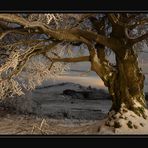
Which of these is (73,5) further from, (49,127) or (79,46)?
(49,127)

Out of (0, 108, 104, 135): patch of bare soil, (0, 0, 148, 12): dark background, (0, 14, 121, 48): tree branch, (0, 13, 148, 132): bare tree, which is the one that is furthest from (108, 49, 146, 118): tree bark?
(0, 0, 148, 12): dark background

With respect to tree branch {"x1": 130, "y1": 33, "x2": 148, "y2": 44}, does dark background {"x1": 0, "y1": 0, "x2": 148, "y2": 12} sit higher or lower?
higher

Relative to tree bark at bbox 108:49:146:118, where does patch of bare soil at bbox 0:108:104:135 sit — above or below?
below

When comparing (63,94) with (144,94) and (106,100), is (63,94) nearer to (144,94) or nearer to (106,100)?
(106,100)

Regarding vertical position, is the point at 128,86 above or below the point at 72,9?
below

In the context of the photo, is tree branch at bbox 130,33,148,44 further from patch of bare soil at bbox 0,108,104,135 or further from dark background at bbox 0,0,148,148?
patch of bare soil at bbox 0,108,104,135

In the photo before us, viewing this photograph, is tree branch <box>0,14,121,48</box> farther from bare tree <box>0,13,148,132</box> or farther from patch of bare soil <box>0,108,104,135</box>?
patch of bare soil <box>0,108,104,135</box>

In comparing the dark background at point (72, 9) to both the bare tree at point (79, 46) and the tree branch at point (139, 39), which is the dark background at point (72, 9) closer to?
the bare tree at point (79, 46)

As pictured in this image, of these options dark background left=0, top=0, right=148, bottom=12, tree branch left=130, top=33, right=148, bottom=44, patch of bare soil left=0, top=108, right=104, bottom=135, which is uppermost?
dark background left=0, top=0, right=148, bottom=12

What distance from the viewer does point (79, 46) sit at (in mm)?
5051

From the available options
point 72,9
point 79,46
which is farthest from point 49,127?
point 72,9

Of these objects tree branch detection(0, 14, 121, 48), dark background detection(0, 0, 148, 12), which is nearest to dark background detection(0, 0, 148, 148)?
dark background detection(0, 0, 148, 12)

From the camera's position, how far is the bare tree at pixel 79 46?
4.99m

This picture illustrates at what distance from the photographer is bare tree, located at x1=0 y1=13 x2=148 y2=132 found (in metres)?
4.99
